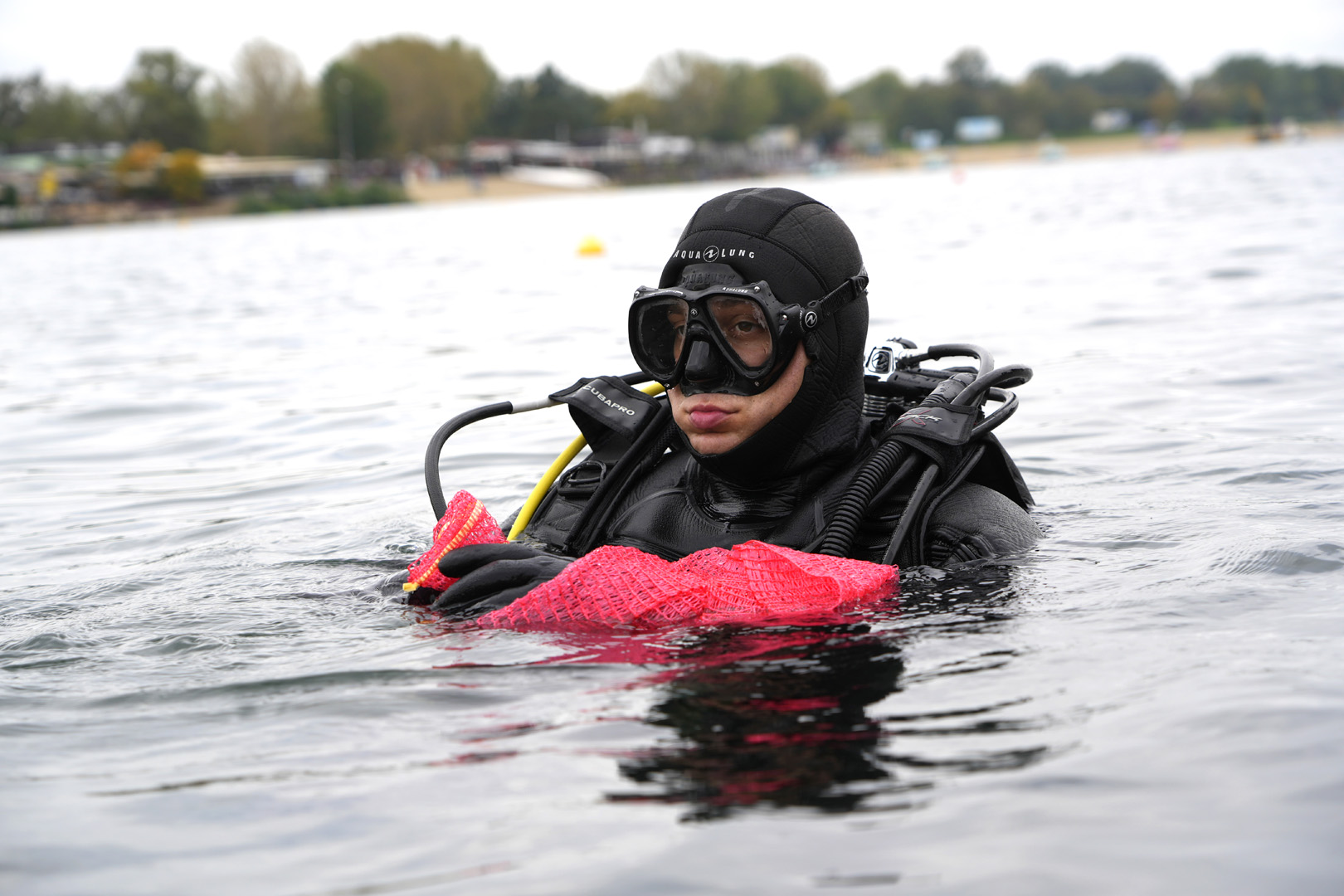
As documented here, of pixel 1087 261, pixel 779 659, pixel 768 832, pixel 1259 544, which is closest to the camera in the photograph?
pixel 768 832

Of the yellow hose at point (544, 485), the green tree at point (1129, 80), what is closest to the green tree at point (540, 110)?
the green tree at point (1129, 80)

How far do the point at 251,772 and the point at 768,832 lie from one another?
3.39ft

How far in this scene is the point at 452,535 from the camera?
3.38m

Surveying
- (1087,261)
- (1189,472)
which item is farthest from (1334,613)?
(1087,261)

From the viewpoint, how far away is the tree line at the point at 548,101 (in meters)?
95.1

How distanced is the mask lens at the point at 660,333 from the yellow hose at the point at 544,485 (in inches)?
16.1

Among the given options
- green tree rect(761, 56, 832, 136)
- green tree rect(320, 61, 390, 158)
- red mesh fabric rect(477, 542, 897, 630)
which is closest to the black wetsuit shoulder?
red mesh fabric rect(477, 542, 897, 630)

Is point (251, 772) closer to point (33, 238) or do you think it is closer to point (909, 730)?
point (909, 730)

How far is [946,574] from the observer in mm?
3211

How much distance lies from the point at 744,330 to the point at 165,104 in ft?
321

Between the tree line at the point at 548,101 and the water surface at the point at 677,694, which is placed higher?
the tree line at the point at 548,101

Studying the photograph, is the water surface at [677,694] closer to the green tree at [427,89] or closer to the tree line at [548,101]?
the tree line at [548,101]

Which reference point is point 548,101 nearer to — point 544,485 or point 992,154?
point 992,154

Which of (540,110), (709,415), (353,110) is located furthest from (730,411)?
(540,110)
